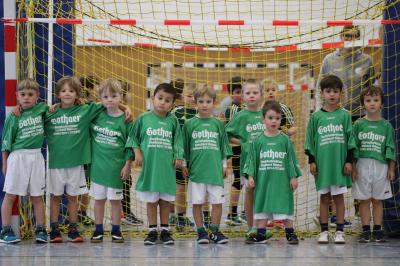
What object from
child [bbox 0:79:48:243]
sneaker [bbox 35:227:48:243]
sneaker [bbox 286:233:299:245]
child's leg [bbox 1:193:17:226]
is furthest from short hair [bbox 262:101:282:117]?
child's leg [bbox 1:193:17:226]

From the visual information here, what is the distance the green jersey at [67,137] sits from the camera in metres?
6.19

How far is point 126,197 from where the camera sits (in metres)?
7.51

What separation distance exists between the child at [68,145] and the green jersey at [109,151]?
0.35 feet

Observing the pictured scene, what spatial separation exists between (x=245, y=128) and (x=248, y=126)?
0.03 m

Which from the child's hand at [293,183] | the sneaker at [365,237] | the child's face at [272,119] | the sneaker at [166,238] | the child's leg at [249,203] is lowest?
the sneaker at [365,237]

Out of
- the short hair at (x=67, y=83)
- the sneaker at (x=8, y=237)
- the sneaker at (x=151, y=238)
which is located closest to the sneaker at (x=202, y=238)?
the sneaker at (x=151, y=238)

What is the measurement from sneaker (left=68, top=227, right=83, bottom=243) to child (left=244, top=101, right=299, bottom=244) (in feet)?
5.12

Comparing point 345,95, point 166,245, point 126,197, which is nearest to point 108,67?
point 126,197

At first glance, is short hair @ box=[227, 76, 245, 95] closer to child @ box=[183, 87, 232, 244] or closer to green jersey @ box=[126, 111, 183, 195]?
child @ box=[183, 87, 232, 244]

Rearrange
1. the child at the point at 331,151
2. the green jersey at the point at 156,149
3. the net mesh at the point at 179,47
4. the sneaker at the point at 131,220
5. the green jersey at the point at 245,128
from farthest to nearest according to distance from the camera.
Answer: the sneaker at the point at 131,220 → the net mesh at the point at 179,47 → the green jersey at the point at 245,128 → the child at the point at 331,151 → the green jersey at the point at 156,149

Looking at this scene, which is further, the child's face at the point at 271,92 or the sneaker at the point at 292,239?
the child's face at the point at 271,92

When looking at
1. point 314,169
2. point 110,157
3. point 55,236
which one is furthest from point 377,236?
point 55,236

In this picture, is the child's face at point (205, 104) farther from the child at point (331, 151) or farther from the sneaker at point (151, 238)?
the sneaker at point (151, 238)

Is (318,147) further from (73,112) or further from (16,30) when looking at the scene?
(16,30)
